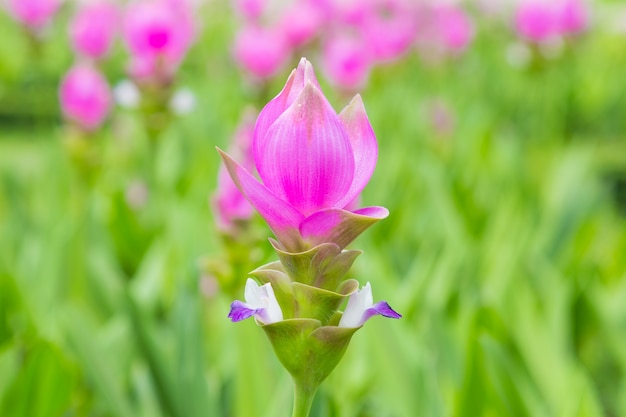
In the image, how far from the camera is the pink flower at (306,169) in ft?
2.07

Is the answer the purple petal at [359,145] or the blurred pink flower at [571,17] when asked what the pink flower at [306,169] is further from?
the blurred pink flower at [571,17]

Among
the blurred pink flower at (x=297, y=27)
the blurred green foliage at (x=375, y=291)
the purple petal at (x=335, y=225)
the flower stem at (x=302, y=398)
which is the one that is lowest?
the blurred green foliage at (x=375, y=291)

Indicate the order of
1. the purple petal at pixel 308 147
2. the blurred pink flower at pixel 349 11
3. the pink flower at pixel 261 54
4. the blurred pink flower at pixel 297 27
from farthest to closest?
the blurred pink flower at pixel 349 11
the blurred pink flower at pixel 297 27
the pink flower at pixel 261 54
the purple petal at pixel 308 147

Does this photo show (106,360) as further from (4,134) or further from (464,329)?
(4,134)

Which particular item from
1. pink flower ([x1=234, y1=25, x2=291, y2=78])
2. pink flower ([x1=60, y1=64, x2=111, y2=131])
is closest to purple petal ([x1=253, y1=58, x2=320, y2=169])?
pink flower ([x1=60, y1=64, x2=111, y2=131])

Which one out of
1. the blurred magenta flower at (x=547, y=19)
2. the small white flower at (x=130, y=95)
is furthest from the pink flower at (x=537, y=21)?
the small white flower at (x=130, y=95)

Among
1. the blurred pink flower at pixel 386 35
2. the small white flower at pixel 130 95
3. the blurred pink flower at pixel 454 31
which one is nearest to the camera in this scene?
the small white flower at pixel 130 95

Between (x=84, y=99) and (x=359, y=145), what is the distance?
78.4 inches

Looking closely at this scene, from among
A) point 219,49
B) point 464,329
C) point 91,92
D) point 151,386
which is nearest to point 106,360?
point 151,386

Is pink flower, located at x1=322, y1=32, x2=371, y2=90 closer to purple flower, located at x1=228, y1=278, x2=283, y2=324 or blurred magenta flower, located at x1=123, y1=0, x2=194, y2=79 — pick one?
blurred magenta flower, located at x1=123, y1=0, x2=194, y2=79

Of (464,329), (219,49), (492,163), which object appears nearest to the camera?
(464,329)

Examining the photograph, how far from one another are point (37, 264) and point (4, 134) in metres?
4.28

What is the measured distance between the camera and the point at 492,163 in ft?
10.4

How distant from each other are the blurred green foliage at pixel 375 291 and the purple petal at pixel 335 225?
44 cm
